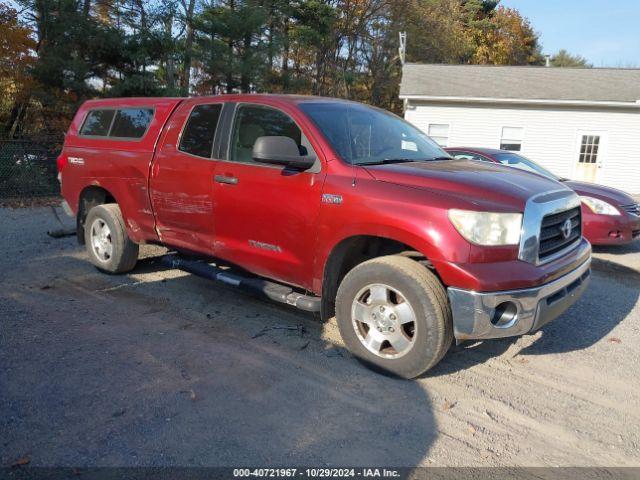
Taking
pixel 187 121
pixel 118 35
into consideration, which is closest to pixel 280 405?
pixel 187 121

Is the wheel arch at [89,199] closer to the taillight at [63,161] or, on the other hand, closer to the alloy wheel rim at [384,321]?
the taillight at [63,161]

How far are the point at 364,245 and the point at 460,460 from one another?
180 cm

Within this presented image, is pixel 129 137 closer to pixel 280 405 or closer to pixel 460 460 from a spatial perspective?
pixel 280 405

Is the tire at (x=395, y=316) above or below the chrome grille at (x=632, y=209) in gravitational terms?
below

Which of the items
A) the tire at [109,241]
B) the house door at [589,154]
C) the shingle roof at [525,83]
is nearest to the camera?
the tire at [109,241]

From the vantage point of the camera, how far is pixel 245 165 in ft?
14.7

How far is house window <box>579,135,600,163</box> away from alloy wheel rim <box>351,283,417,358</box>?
60.2 feet

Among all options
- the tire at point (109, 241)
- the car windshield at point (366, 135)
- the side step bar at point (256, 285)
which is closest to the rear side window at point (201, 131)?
the car windshield at point (366, 135)

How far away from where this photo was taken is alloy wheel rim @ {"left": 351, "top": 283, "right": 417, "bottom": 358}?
142 inches

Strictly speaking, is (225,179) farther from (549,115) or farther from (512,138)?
(549,115)

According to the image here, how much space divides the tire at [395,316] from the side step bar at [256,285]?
356mm

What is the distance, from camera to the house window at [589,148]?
747 inches

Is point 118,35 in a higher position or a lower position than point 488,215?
higher

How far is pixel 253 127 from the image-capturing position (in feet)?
15.2
